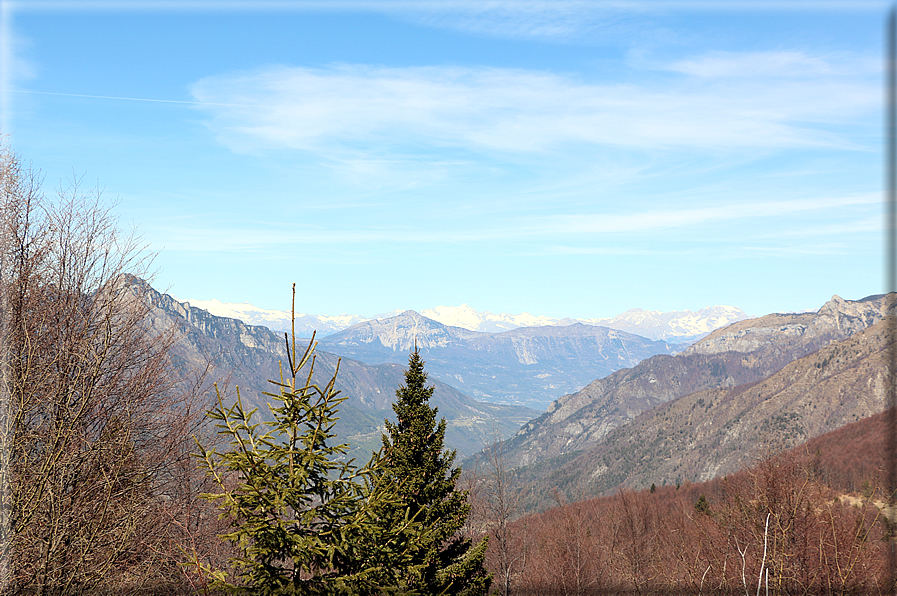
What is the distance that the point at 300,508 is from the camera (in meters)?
7.48

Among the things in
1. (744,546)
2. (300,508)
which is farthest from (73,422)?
(744,546)

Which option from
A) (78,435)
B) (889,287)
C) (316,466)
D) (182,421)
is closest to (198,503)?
(182,421)

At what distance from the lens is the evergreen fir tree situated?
16641mm

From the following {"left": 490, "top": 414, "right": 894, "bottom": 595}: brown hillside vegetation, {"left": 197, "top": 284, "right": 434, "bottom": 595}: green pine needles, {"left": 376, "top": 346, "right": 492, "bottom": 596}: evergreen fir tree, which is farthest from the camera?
{"left": 376, "top": 346, "right": 492, "bottom": 596}: evergreen fir tree

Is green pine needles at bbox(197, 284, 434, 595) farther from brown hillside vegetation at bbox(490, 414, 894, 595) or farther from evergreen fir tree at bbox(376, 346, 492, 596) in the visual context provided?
evergreen fir tree at bbox(376, 346, 492, 596)

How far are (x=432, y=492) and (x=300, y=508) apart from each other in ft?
34.7

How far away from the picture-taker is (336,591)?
292 inches

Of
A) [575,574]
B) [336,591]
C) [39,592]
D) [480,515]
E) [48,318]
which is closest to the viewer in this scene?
[336,591]

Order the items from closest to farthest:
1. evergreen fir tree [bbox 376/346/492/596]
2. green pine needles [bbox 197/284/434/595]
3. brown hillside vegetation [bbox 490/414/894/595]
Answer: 1. green pine needles [bbox 197/284/434/595]
2. brown hillside vegetation [bbox 490/414/894/595]
3. evergreen fir tree [bbox 376/346/492/596]

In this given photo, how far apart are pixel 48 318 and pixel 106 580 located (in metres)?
6.45

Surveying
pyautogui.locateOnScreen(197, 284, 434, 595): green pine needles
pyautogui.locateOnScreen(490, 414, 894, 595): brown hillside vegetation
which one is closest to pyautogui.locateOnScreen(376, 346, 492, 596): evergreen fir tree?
pyautogui.locateOnScreen(490, 414, 894, 595): brown hillside vegetation

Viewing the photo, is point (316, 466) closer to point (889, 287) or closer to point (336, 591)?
point (336, 591)

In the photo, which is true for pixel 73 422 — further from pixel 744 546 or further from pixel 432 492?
pixel 744 546

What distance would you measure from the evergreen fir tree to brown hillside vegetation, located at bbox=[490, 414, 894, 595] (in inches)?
221
